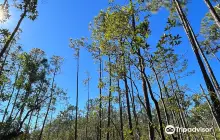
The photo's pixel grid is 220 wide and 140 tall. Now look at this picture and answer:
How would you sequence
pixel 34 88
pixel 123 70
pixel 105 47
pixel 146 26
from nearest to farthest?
1. pixel 146 26
2. pixel 123 70
3. pixel 105 47
4. pixel 34 88

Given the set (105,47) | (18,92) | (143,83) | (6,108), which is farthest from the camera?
(18,92)

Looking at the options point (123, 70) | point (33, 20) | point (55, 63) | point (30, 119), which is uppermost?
point (55, 63)

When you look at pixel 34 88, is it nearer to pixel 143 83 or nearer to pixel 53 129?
pixel 143 83

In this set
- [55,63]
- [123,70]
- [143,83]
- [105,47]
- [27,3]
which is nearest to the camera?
[123,70]

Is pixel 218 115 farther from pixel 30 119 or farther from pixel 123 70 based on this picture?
pixel 30 119

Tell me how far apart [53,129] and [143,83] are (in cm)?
4891

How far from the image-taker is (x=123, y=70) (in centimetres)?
730

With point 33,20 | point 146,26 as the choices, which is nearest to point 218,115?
point 146,26

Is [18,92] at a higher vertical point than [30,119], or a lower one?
higher

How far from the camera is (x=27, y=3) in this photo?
11773mm

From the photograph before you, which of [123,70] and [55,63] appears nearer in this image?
[123,70]

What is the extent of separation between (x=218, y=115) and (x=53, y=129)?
169ft

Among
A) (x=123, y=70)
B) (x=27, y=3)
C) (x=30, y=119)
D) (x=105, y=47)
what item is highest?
(x=27, y=3)

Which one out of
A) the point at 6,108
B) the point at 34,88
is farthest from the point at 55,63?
the point at 6,108
